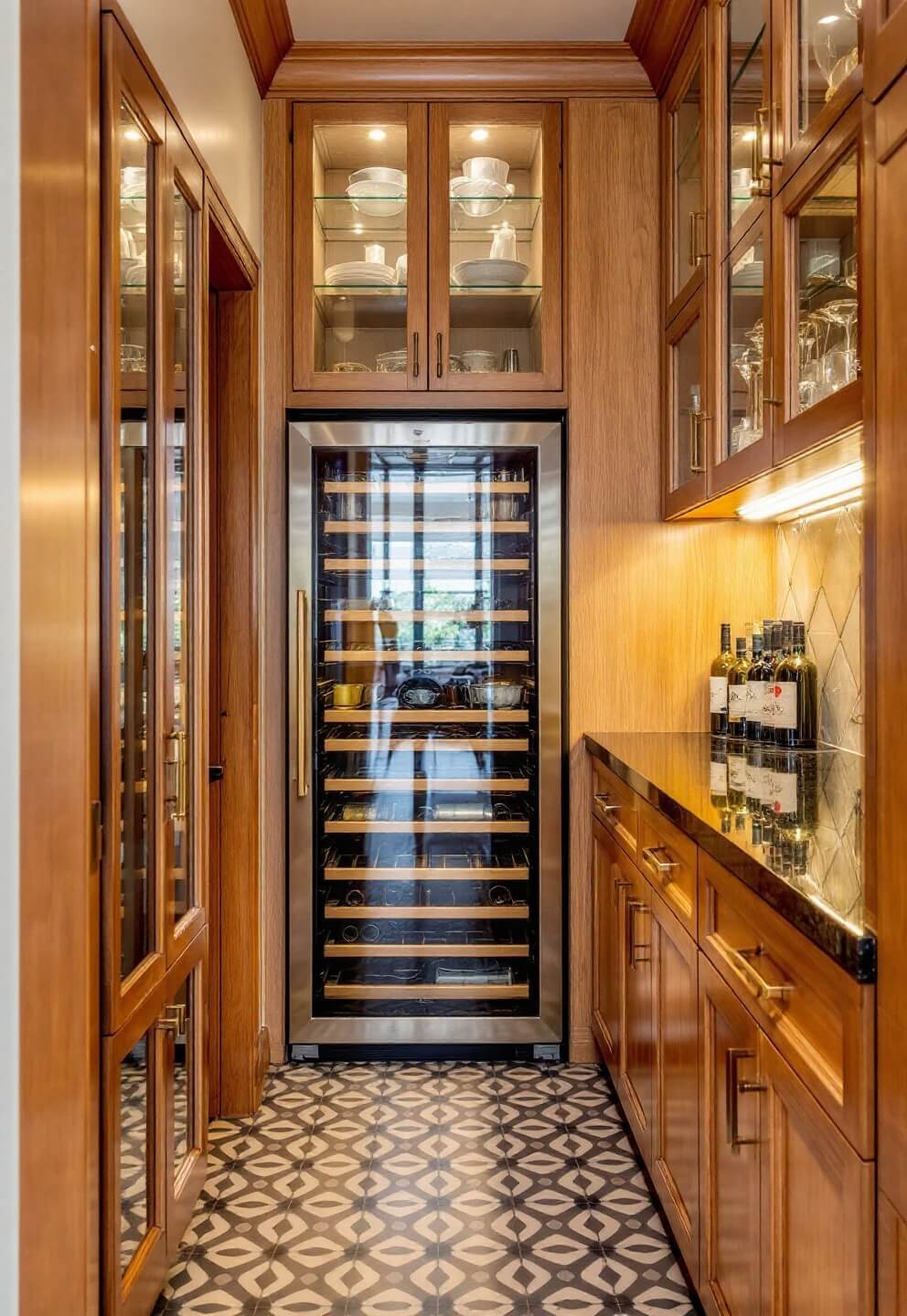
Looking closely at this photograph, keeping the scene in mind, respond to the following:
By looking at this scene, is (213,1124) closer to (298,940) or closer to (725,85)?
(298,940)

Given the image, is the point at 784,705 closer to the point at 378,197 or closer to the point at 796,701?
the point at 796,701

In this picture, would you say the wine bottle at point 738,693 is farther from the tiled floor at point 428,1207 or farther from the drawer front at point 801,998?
the drawer front at point 801,998

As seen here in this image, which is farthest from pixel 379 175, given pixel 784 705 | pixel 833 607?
pixel 784 705

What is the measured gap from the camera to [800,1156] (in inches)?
49.3

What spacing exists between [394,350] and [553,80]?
920 mm

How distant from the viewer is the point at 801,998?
126 centimetres

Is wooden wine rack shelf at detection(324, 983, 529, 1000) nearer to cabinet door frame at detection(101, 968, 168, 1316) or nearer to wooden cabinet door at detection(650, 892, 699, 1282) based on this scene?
wooden cabinet door at detection(650, 892, 699, 1282)

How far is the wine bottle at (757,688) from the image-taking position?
2756mm

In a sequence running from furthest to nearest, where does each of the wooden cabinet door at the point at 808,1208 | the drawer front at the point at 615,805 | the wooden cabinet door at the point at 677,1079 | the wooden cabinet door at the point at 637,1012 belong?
the drawer front at the point at 615,805 < the wooden cabinet door at the point at 637,1012 < the wooden cabinet door at the point at 677,1079 < the wooden cabinet door at the point at 808,1208

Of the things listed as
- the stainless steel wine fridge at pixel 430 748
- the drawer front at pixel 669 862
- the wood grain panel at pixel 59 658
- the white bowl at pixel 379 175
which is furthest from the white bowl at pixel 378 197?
the drawer front at pixel 669 862

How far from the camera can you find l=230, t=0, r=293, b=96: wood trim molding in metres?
2.57

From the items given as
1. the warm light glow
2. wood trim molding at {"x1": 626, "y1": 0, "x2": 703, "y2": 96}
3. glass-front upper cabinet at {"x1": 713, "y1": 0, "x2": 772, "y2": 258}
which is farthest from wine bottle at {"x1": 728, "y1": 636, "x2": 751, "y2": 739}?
wood trim molding at {"x1": 626, "y1": 0, "x2": 703, "y2": 96}

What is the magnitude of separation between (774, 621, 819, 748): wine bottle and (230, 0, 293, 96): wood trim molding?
2117mm

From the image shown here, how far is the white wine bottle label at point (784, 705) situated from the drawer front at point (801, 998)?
3.51 feet
